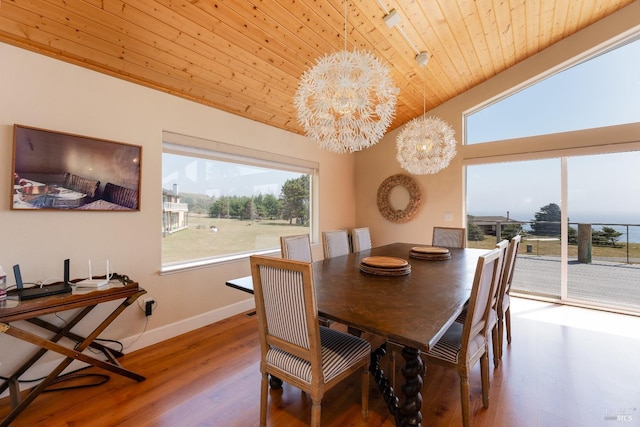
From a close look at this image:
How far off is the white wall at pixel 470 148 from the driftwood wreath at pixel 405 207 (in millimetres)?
92

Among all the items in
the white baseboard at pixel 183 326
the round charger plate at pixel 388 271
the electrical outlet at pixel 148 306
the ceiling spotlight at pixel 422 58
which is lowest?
the white baseboard at pixel 183 326

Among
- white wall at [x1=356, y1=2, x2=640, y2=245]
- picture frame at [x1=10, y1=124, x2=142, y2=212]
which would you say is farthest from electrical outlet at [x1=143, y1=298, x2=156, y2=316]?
white wall at [x1=356, y1=2, x2=640, y2=245]

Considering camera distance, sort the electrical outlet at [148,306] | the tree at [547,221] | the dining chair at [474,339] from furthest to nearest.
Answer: the tree at [547,221]
the electrical outlet at [148,306]
the dining chair at [474,339]

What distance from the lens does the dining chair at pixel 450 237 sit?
11.7ft

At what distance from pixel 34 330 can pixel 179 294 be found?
1020 millimetres

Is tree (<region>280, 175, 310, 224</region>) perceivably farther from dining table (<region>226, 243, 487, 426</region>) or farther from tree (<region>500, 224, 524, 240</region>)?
tree (<region>500, 224, 524, 240</region>)

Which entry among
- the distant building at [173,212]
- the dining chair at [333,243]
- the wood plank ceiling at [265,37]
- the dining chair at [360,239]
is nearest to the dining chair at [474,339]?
the dining chair at [333,243]

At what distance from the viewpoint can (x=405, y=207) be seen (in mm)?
4715

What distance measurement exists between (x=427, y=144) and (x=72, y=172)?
308 centimetres

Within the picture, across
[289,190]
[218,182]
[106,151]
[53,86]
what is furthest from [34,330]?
[289,190]

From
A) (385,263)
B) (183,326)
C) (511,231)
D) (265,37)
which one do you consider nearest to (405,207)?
(511,231)

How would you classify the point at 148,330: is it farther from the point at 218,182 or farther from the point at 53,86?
the point at 53,86

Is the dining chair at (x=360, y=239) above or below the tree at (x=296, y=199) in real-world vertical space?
below

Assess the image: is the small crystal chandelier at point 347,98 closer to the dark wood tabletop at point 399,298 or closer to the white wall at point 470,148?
the dark wood tabletop at point 399,298
